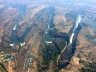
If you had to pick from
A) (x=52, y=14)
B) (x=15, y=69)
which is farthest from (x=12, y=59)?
(x=52, y=14)

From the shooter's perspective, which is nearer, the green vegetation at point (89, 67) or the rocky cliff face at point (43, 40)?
the green vegetation at point (89, 67)

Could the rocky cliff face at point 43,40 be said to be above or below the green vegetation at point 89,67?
above

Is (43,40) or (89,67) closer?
(89,67)

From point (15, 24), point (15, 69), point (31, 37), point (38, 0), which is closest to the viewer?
point (15, 69)

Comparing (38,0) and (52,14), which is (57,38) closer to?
(52,14)

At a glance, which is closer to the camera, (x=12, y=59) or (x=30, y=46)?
(x=12, y=59)

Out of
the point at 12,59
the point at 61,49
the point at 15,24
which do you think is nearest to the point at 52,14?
the point at 15,24

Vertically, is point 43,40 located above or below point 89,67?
above

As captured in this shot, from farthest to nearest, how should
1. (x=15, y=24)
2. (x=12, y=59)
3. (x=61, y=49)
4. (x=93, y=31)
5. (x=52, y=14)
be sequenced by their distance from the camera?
(x=52, y=14) < (x=15, y=24) < (x=93, y=31) < (x=61, y=49) < (x=12, y=59)

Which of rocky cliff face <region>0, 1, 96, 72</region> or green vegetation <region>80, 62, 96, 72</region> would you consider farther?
rocky cliff face <region>0, 1, 96, 72</region>

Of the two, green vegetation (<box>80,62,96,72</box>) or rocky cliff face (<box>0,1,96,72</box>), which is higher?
rocky cliff face (<box>0,1,96,72</box>)
